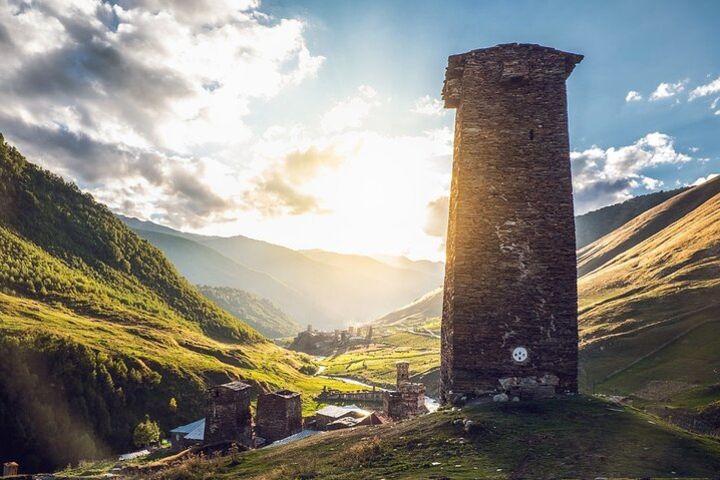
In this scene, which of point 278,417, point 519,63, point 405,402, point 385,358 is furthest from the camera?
point 385,358

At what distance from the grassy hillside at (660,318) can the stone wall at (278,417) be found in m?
38.6

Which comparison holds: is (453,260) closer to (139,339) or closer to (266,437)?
(266,437)

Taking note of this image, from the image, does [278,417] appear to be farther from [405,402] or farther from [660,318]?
[660,318]

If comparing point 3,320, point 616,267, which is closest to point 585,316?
point 616,267

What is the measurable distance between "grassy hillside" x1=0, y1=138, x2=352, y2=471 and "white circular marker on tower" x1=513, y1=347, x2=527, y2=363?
56.0 meters

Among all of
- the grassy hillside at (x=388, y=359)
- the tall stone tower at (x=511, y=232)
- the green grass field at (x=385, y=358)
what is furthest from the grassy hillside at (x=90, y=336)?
the tall stone tower at (x=511, y=232)

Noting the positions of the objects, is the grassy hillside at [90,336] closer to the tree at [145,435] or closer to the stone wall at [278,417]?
the tree at [145,435]

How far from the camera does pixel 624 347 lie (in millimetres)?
74375

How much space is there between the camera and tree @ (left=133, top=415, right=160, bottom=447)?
58.1 m

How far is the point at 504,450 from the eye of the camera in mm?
12125

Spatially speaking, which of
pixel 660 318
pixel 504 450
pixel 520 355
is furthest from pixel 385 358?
pixel 504 450

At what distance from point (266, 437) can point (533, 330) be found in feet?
86.2

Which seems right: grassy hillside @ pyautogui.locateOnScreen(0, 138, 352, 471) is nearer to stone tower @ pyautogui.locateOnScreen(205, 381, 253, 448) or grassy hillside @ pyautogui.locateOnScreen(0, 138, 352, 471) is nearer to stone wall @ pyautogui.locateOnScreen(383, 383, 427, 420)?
stone tower @ pyautogui.locateOnScreen(205, 381, 253, 448)

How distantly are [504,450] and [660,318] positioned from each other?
82.4 meters
